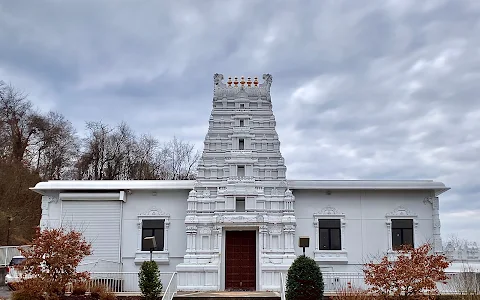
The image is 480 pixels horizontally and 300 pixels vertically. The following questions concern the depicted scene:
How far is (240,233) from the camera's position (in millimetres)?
22594

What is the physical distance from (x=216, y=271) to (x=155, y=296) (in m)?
3.77

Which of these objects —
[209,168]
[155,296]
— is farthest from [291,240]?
[155,296]

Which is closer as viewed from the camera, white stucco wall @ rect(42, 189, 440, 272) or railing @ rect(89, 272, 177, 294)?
railing @ rect(89, 272, 177, 294)

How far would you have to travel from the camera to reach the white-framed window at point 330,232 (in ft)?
74.7

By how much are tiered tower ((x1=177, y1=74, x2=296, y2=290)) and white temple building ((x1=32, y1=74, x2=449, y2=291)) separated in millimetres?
44

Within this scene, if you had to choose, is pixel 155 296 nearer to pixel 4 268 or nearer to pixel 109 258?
pixel 109 258

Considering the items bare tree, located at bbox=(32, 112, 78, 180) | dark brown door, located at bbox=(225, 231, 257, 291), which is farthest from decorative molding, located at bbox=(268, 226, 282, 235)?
bare tree, located at bbox=(32, 112, 78, 180)

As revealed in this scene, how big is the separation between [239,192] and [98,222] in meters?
6.11

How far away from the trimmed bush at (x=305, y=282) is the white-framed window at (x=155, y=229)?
309 inches

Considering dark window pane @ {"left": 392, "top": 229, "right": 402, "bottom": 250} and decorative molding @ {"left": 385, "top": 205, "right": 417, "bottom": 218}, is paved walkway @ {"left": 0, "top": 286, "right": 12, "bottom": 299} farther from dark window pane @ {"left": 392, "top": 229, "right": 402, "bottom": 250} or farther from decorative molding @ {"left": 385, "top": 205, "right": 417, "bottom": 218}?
decorative molding @ {"left": 385, "top": 205, "right": 417, "bottom": 218}

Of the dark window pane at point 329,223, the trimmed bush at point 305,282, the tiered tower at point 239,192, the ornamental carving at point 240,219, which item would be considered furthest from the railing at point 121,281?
the dark window pane at point 329,223

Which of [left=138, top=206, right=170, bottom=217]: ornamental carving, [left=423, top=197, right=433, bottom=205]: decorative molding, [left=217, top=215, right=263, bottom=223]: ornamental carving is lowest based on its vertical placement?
[left=217, top=215, right=263, bottom=223]: ornamental carving

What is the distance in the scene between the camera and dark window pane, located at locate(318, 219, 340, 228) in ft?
76.0

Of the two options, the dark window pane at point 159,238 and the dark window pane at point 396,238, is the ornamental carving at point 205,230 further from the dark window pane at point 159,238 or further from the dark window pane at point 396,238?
the dark window pane at point 396,238
